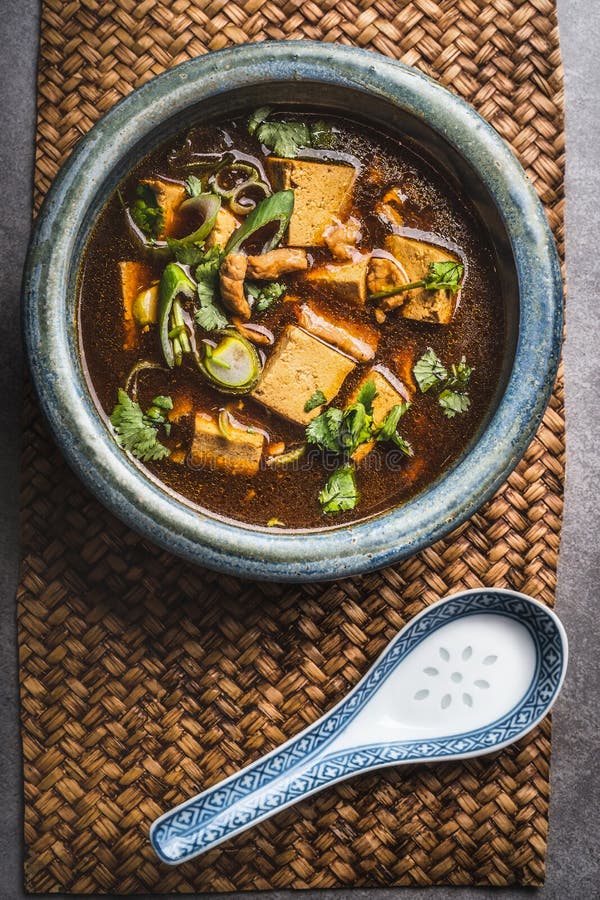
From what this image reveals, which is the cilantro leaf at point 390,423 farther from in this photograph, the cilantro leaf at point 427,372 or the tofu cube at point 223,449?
the tofu cube at point 223,449

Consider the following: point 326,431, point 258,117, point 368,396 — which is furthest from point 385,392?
point 258,117

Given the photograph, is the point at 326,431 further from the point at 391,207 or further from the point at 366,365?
the point at 391,207

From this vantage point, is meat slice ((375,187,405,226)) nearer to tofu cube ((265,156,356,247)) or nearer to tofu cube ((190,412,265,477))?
tofu cube ((265,156,356,247))

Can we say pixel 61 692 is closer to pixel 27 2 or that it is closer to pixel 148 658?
pixel 148 658

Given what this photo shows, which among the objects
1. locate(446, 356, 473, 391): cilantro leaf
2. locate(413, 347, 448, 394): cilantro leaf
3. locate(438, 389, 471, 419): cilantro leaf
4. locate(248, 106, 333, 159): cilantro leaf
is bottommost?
locate(438, 389, 471, 419): cilantro leaf

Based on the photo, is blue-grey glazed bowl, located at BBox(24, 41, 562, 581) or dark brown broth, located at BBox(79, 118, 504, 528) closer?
blue-grey glazed bowl, located at BBox(24, 41, 562, 581)

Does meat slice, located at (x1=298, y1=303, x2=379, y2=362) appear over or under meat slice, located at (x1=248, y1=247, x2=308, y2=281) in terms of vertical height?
under

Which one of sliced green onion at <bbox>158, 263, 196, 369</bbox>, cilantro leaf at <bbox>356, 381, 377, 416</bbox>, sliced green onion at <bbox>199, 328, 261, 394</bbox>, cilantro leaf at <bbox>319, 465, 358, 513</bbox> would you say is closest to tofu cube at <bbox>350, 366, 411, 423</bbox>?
cilantro leaf at <bbox>356, 381, 377, 416</bbox>

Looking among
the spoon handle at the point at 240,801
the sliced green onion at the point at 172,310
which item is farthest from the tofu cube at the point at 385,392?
the spoon handle at the point at 240,801
